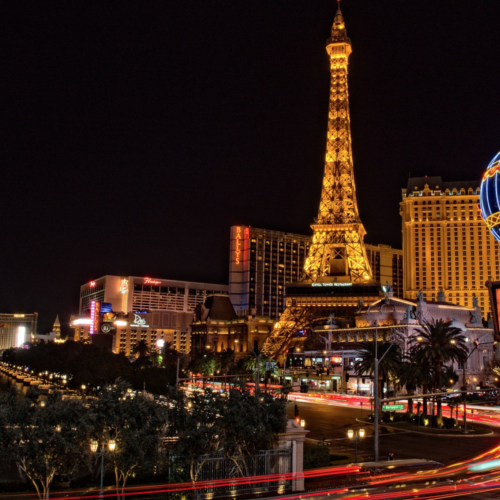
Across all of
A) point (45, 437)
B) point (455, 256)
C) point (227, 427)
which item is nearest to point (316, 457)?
point (227, 427)

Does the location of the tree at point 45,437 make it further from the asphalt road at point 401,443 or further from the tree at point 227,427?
the asphalt road at point 401,443

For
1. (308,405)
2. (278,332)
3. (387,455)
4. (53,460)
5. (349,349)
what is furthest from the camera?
(278,332)

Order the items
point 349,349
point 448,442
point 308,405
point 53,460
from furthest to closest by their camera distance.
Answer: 1. point 349,349
2. point 308,405
3. point 448,442
4. point 53,460

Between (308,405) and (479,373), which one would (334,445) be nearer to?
(308,405)

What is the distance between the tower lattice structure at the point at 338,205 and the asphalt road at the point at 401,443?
3092 inches

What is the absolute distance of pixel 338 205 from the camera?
144375mm

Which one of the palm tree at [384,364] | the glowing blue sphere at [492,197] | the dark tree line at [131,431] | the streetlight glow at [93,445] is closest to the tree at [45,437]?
the dark tree line at [131,431]

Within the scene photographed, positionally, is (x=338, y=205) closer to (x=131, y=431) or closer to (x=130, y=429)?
(x=130, y=429)

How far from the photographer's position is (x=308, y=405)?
7900 cm

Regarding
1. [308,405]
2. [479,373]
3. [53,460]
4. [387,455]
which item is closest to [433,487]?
[387,455]

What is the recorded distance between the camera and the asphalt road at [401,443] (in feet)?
144

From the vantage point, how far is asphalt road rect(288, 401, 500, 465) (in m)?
44.0

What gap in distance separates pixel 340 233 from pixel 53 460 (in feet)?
387

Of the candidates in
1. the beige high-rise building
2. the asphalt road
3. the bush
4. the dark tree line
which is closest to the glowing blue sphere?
the asphalt road
